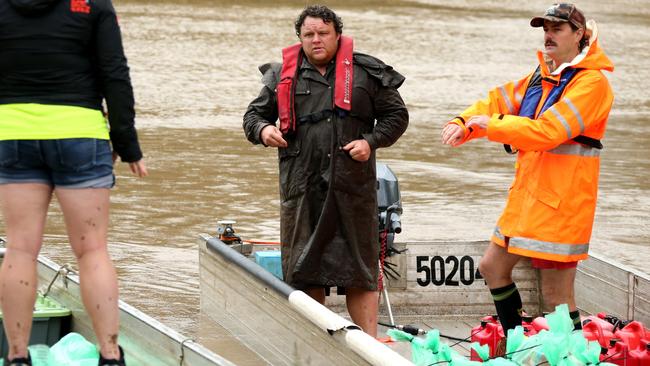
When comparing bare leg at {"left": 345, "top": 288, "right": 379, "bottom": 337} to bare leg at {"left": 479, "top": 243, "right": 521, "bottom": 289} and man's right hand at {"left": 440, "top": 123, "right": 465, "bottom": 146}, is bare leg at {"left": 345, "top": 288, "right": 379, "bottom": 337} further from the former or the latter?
man's right hand at {"left": 440, "top": 123, "right": 465, "bottom": 146}

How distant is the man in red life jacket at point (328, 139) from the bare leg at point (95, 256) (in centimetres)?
163

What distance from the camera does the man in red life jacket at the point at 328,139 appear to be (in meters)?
6.41

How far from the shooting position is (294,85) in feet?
21.2

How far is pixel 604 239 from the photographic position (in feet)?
35.3

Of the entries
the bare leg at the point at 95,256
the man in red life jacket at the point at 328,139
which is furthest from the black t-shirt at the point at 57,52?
the man in red life jacket at the point at 328,139

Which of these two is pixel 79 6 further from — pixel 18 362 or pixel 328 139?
pixel 328 139

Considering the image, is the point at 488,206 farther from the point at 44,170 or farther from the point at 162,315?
the point at 44,170

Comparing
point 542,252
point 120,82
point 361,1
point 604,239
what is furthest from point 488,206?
point 361,1

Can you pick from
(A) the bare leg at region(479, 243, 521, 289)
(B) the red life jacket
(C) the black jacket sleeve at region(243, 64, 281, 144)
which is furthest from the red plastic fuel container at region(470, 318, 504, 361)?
(C) the black jacket sleeve at region(243, 64, 281, 144)

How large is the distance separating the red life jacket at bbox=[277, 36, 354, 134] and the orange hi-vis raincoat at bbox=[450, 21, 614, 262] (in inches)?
21.5

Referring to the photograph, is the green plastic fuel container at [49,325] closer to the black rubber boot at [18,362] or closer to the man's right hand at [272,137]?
the black rubber boot at [18,362]

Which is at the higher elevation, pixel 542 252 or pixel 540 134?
pixel 540 134

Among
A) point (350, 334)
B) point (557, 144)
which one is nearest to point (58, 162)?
point (350, 334)

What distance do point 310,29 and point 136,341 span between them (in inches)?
67.9
